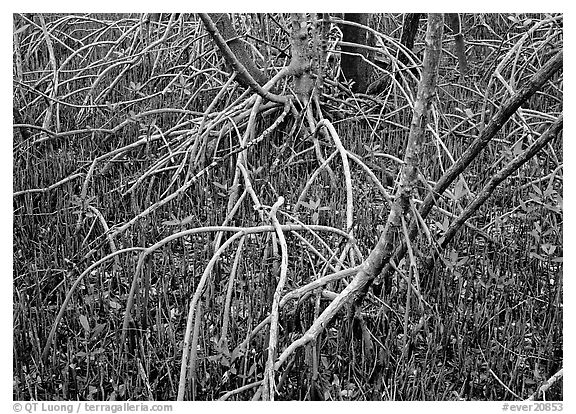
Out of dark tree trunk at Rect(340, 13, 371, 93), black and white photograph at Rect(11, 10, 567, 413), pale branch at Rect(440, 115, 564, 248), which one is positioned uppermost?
dark tree trunk at Rect(340, 13, 371, 93)

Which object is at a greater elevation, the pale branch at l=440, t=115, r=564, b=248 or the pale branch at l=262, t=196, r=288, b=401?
the pale branch at l=440, t=115, r=564, b=248

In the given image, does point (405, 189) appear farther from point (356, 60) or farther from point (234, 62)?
point (356, 60)

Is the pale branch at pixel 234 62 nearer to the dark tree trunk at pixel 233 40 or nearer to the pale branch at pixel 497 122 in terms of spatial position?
the dark tree trunk at pixel 233 40

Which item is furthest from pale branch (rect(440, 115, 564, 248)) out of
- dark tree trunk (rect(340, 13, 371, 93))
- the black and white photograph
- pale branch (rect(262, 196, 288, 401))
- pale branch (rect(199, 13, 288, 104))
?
dark tree trunk (rect(340, 13, 371, 93))

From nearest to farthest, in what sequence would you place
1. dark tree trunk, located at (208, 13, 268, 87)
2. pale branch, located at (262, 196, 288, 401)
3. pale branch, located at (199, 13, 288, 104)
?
pale branch, located at (262, 196, 288, 401) < pale branch, located at (199, 13, 288, 104) < dark tree trunk, located at (208, 13, 268, 87)

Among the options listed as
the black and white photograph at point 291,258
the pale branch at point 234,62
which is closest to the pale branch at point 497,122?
the black and white photograph at point 291,258

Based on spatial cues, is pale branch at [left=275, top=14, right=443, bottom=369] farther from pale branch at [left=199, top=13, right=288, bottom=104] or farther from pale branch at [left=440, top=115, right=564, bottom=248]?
pale branch at [left=199, top=13, right=288, bottom=104]

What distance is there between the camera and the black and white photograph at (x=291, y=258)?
1552 mm

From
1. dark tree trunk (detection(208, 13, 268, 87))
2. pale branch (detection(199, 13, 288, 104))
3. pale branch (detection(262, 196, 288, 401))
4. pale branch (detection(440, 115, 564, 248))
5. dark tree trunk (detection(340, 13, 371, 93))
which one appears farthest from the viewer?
dark tree trunk (detection(340, 13, 371, 93))

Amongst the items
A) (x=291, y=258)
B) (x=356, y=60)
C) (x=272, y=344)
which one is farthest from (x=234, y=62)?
(x=356, y=60)

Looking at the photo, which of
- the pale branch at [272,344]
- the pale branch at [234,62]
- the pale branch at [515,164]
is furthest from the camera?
the pale branch at [234,62]

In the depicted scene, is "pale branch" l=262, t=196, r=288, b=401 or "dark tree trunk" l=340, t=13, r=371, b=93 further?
"dark tree trunk" l=340, t=13, r=371, b=93

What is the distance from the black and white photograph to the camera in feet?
5.09
